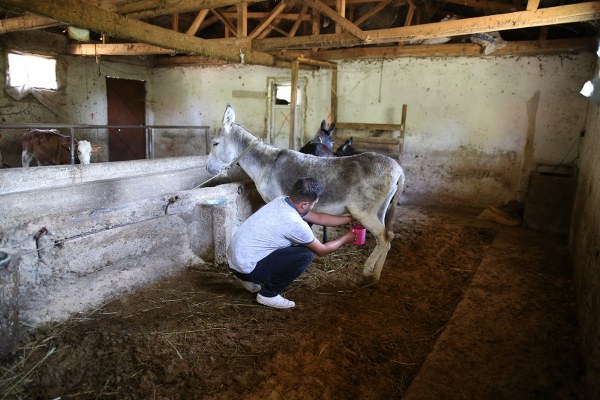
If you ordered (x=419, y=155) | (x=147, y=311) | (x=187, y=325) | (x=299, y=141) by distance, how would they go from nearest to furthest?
(x=187, y=325) → (x=147, y=311) → (x=419, y=155) → (x=299, y=141)

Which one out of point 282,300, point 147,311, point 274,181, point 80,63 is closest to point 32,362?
point 147,311

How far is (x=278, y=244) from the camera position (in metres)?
3.53

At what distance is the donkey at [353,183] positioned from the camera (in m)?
4.34

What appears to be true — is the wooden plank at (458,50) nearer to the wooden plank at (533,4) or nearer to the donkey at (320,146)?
the donkey at (320,146)

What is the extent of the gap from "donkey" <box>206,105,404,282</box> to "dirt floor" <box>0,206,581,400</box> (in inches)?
25.2

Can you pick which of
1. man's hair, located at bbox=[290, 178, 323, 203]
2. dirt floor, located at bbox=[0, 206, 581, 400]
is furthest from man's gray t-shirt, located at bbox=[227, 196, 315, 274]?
dirt floor, located at bbox=[0, 206, 581, 400]

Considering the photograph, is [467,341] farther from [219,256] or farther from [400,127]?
[400,127]

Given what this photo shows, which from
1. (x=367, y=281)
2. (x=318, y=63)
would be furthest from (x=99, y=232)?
(x=318, y=63)

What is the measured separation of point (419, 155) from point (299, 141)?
3.21m

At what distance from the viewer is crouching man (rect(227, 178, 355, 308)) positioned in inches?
132

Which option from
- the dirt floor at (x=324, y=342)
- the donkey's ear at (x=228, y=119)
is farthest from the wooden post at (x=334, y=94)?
the dirt floor at (x=324, y=342)

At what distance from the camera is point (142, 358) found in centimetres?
285

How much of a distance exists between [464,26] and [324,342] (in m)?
4.58

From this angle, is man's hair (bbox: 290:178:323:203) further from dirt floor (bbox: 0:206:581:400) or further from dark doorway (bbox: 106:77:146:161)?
dark doorway (bbox: 106:77:146:161)
